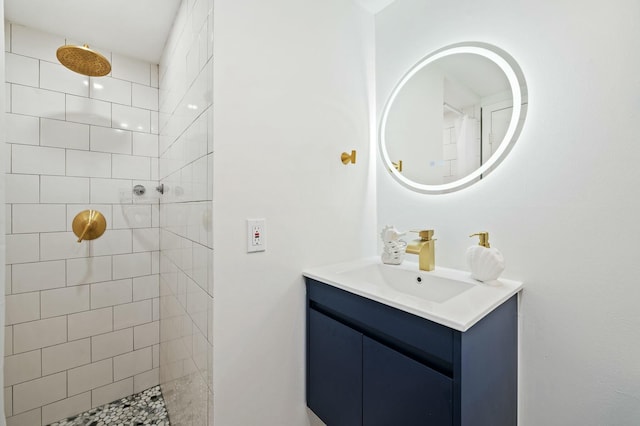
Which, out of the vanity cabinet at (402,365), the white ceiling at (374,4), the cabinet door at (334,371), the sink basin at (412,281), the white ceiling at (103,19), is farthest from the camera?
the white ceiling at (374,4)

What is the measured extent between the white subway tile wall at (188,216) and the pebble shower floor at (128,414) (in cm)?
8

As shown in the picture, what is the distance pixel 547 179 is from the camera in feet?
3.05

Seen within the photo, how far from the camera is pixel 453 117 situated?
1.21 meters

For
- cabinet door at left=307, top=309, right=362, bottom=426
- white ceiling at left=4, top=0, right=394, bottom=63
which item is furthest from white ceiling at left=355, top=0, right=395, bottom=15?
cabinet door at left=307, top=309, right=362, bottom=426

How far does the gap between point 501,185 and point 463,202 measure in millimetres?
156

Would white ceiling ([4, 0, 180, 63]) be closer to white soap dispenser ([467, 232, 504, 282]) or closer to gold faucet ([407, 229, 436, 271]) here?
gold faucet ([407, 229, 436, 271])

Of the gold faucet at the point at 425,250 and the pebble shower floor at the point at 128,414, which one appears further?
the pebble shower floor at the point at 128,414

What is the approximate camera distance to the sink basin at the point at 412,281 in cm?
102

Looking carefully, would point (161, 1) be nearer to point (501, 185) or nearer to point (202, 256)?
→ point (202, 256)

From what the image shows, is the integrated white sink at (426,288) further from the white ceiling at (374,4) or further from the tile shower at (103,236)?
the white ceiling at (374,4)

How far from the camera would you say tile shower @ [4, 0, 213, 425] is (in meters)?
1.32

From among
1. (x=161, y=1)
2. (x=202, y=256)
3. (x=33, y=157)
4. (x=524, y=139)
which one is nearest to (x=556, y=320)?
(x=524, y=139)

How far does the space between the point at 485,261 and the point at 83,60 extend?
1943mm

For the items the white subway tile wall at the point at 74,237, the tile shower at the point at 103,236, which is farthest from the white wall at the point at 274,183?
the white subway tile wall at the point at 74,237
